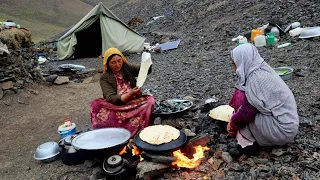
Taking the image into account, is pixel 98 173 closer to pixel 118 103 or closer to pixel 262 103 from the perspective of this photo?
pixel 118 103

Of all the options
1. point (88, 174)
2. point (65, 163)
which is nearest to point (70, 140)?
point (65, 163)

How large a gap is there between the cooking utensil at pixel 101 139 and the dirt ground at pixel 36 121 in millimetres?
312

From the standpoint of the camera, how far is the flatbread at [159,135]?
255 centimetres

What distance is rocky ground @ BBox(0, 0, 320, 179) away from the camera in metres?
2.34

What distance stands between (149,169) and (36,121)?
2.98m

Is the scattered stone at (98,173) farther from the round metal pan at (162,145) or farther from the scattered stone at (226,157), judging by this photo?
the scattered stone at (226,157)

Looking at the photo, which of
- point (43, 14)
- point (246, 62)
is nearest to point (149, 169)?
point (246, 62)

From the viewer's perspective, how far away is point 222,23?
10242 mm

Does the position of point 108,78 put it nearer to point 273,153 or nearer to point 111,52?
point 111,52

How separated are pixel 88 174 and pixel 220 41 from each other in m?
6.65

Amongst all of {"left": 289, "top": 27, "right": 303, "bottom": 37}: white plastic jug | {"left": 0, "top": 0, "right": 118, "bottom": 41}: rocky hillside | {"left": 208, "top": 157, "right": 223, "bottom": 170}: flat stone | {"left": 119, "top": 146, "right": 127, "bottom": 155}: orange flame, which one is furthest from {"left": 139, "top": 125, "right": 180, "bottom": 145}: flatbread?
{"left": 0, "top": 0, "right": 118, "bottom": 41}: rocky hillside

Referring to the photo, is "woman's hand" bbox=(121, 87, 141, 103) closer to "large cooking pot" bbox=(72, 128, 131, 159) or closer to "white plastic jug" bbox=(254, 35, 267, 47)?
"large cooking pot" bbox=(72, 128, 131, 159)

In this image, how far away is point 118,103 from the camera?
330cm

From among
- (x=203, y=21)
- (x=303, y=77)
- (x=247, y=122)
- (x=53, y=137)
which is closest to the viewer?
(x=247, y=122)
